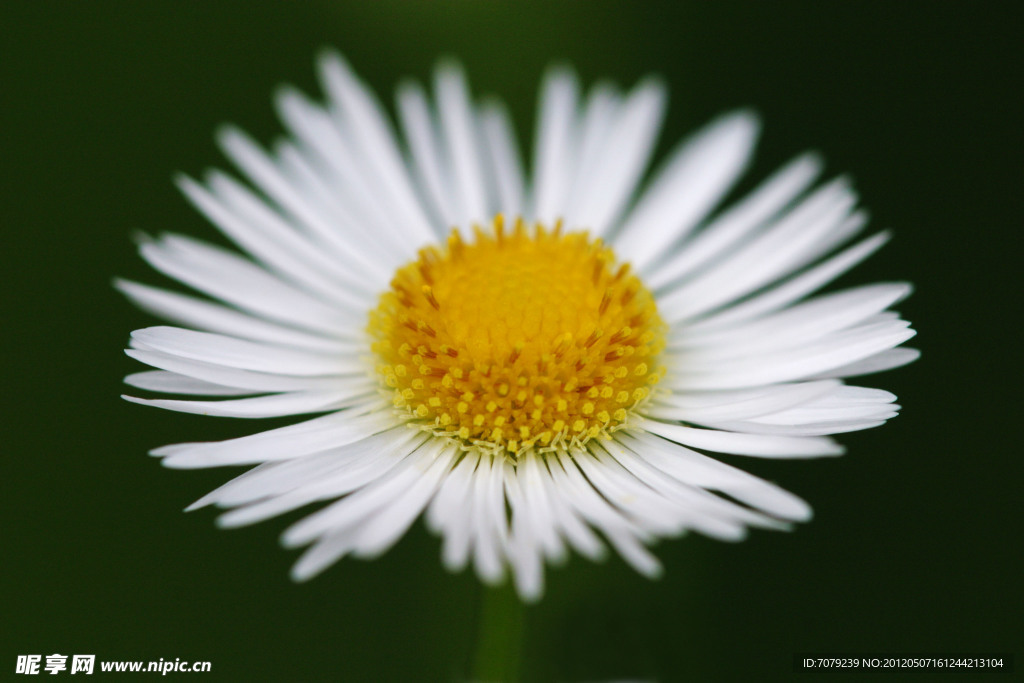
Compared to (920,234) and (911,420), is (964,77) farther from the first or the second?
(911,420)

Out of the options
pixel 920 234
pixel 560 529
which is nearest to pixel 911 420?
pixel 920 234

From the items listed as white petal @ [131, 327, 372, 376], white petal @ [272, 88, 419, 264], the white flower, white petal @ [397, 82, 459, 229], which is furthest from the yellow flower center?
white petal @ [397, 82, 459, 229]

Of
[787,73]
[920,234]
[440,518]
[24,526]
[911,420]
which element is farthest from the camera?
[787,73]

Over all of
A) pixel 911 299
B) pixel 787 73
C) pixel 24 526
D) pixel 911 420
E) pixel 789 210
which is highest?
pixel 787 73

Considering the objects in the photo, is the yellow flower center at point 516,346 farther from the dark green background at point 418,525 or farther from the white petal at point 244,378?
the dark green background at point 418,525

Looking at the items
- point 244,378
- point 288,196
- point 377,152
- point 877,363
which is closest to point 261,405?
point 244,378

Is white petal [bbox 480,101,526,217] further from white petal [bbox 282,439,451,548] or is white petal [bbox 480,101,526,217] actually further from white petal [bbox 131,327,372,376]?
white petal [bbox 282,439,451,548]
